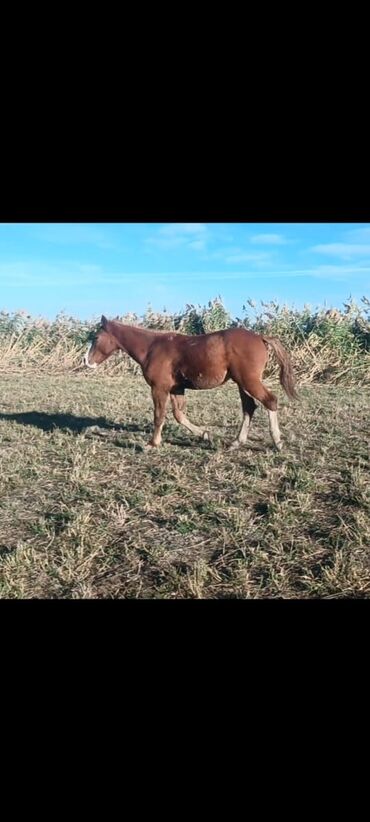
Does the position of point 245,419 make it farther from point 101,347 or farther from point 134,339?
point 101,347

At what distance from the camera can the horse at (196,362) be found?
3408 millimetres

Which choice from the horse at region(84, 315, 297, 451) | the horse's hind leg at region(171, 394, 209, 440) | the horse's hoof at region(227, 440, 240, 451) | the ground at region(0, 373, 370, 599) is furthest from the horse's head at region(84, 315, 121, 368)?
the horse's hoof at region(227, 440, 240, 451)

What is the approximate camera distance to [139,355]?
147 inches

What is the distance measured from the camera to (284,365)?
342 cm

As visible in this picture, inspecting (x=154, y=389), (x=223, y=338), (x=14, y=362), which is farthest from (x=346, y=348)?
(x=14, y=362)

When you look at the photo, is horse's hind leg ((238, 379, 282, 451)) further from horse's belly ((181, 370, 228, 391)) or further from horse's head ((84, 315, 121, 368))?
horse's head ((84, 315, 121, 368))

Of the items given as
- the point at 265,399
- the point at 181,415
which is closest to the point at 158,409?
the point at 181,415

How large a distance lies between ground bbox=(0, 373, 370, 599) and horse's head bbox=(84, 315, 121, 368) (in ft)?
1.30

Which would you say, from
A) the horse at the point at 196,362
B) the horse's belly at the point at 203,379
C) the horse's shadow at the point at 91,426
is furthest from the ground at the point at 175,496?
the horse's belly at the point at 203,379

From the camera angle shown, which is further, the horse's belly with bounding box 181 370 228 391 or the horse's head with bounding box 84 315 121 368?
the horse's head with bounding box 84 315 121 368

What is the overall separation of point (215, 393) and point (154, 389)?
0.74 m

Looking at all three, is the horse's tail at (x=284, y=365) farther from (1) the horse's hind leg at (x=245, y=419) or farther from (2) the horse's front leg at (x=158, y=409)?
(2) the horse's front leg at (x=158, y=409)

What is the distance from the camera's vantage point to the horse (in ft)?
11.2
